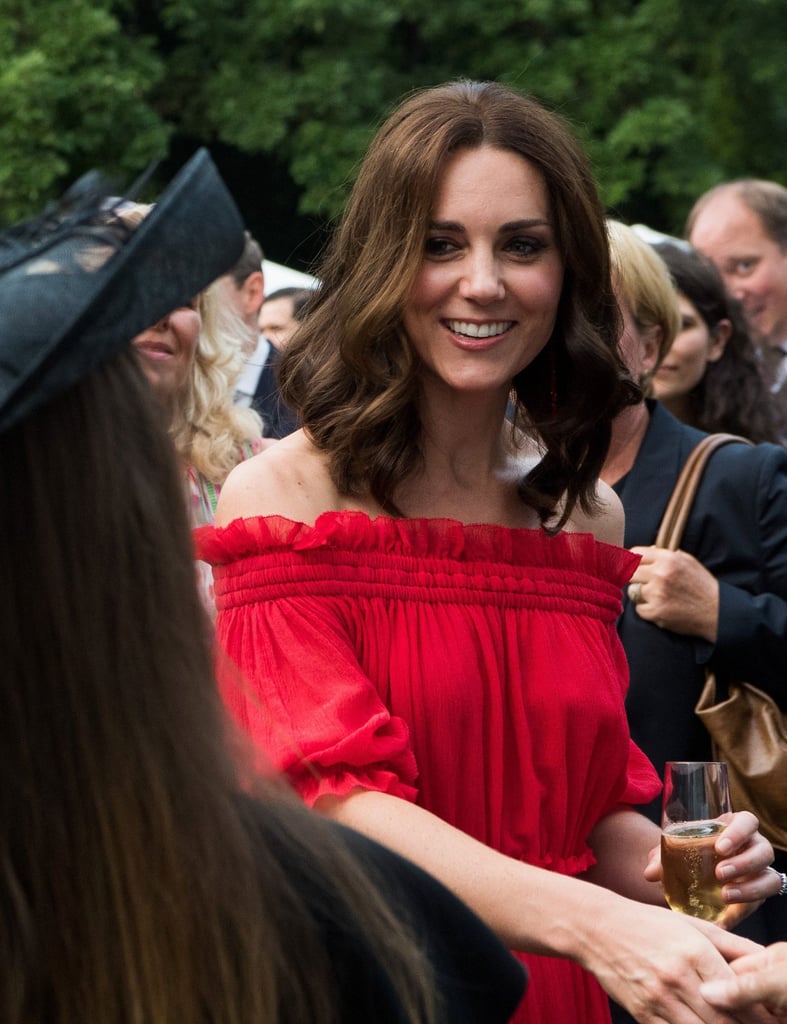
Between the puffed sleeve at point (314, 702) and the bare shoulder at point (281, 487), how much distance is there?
4.8 inches

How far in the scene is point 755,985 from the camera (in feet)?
7.02

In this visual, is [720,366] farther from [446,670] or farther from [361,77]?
[361,77]

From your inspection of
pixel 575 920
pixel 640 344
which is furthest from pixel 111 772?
pixel 640 344

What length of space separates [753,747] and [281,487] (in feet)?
5.71

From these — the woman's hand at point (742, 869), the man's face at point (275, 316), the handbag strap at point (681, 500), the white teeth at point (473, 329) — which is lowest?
the woman's hand at point (742, 869)

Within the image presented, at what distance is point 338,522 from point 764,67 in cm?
1646

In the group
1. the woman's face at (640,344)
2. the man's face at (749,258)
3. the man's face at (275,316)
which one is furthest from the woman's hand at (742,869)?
the man's face at (275,316)

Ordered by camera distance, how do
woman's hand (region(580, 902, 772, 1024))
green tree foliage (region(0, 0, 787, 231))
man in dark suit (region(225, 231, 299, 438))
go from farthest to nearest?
green tree foliage (region(0, 0, 787, 231)), man in dark suit (region(225, 231, 299, 438)), woman's hand (region(580, 902, 772, 1024))

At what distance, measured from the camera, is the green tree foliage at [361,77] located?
15.9 m

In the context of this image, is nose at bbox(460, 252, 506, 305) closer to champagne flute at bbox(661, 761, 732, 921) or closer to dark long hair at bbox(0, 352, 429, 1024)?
champagne flute at bbox(661, 761, 732, 921)

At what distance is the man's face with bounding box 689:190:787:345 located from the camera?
6.88 metres

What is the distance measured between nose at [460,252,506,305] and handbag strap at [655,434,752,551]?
1501mm

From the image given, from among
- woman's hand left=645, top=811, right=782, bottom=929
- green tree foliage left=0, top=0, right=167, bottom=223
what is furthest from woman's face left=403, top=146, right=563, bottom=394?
green tree foliage left=0, top=0, right=167, bottom=223

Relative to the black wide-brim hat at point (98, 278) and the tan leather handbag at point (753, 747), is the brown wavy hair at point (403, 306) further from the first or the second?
the black wide-brim hat at point (98, 278)
